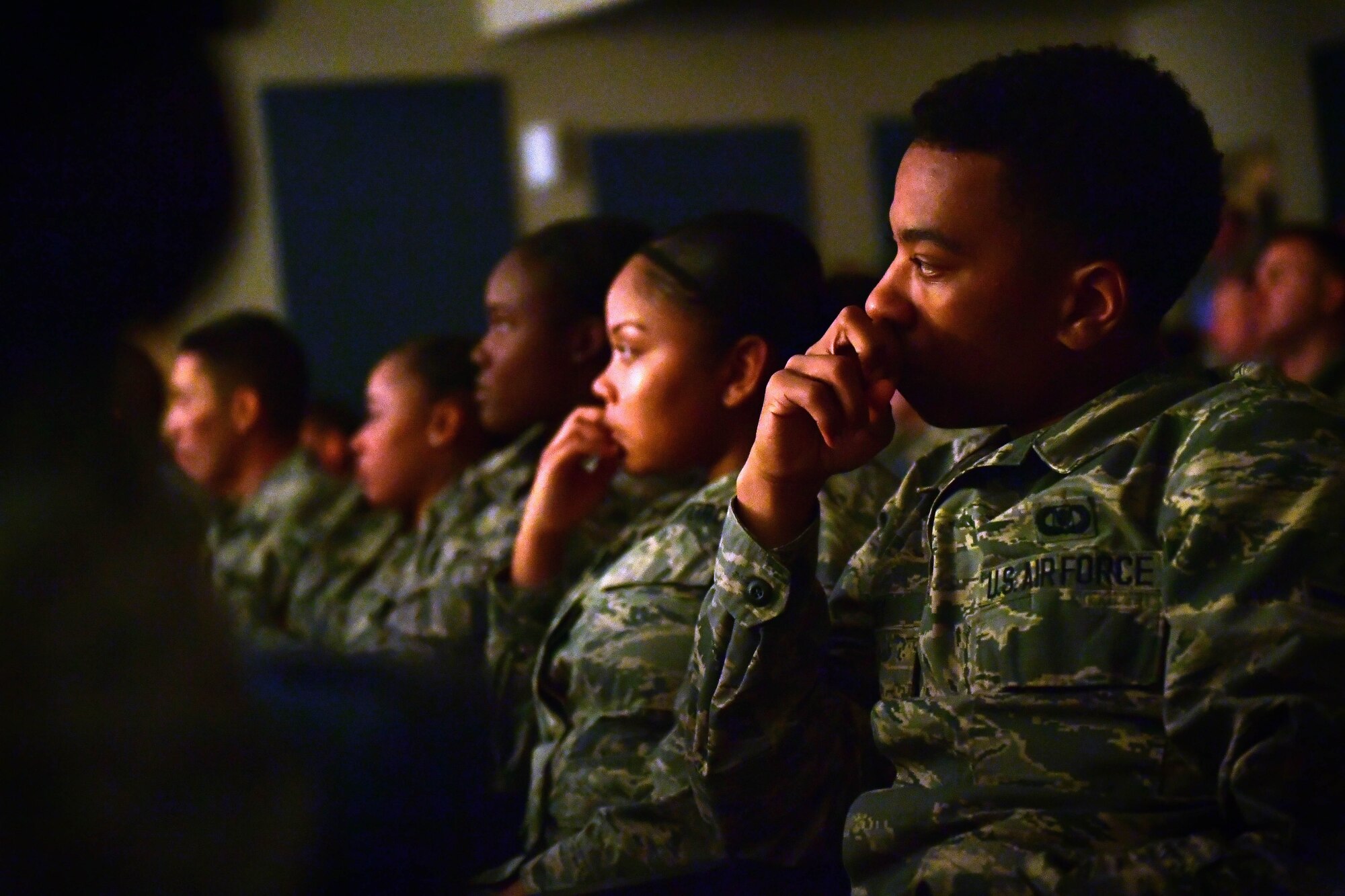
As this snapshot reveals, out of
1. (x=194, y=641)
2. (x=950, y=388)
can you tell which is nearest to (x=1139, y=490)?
(x=950, y=388)

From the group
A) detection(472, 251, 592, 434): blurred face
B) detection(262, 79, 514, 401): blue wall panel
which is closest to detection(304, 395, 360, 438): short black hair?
detection(262, 79, 514, 401): blue wall panel

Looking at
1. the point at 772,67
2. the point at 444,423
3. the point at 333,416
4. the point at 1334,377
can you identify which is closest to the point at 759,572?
the point at 444,423

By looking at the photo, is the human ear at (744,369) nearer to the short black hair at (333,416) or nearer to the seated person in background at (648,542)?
the seated person in background at (648,542)

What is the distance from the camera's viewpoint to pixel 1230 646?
1031 mm

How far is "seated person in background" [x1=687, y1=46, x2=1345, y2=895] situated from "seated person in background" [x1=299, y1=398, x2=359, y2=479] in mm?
3299

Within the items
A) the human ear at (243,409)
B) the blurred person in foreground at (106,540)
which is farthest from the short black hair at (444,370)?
the blurred person in foreground at (106,540)

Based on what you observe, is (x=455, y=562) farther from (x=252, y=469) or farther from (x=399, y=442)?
(x=252, y=469)

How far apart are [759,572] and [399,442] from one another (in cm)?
191

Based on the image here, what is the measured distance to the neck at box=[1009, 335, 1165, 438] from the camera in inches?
51.0

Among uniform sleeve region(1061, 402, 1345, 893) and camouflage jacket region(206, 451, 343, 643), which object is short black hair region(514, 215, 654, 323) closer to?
camouflage jacket region(206, 451, 343, 643)

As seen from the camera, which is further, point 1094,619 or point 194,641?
point 1094,619

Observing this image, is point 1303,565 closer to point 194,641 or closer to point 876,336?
point 876,336

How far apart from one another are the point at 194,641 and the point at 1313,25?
244 inches

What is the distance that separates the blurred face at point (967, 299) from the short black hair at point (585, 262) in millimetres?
1086
